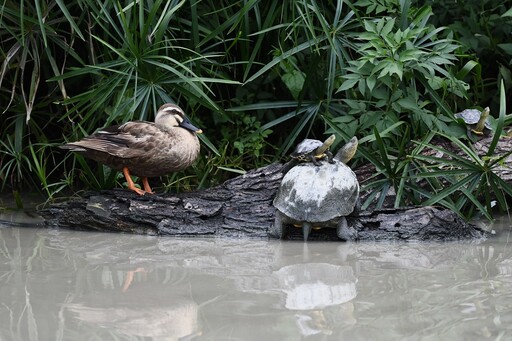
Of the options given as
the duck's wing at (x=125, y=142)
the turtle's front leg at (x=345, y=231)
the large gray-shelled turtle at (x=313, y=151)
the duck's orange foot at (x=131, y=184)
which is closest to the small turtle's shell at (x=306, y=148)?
the large gray-shelled turtle at (x=313, y=151)

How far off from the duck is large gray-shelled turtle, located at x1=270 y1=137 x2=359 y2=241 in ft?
2.34

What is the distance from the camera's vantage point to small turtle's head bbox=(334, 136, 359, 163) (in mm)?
5258

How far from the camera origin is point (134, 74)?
18.7ft

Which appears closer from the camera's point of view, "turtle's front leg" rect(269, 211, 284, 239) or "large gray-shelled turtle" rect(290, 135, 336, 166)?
"turtle's front leg" rect(269, 211, 284, 239)

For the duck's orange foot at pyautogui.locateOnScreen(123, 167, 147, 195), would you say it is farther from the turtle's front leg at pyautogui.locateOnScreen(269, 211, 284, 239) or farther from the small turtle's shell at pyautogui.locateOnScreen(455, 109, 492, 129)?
the small turtle's shell at pyautogui.locateOnScreen(455, 109, 492, 129)

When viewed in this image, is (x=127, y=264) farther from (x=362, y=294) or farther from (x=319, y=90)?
(x=319, y=90)

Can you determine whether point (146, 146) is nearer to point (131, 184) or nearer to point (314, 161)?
point (131, 184)

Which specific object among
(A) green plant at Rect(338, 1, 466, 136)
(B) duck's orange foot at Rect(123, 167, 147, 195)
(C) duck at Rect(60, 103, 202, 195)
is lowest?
(B) duck's orange foot at Rect(123, 167, 147, 195)

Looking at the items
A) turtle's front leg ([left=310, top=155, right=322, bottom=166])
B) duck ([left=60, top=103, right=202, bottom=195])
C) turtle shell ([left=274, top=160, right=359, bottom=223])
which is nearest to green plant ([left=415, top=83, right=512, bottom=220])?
turtle shell ([left=274, top=160, right=359, bottom=223])

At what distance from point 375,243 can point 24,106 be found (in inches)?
119

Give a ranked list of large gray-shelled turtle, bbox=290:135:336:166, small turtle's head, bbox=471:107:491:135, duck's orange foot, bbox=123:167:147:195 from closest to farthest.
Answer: large gray-shelled turtle, bbox=290:135:336:166 < duck's orange foot, bbox=123:167:147:195 < small turtle's head, bbox=471:107:491:135

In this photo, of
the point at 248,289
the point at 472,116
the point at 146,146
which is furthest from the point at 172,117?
the point at 472,116

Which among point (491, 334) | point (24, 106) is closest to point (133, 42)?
point (24, 106)

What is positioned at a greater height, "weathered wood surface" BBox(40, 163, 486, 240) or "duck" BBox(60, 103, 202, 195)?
"duck" BBox(60, 103, 202, 195)
